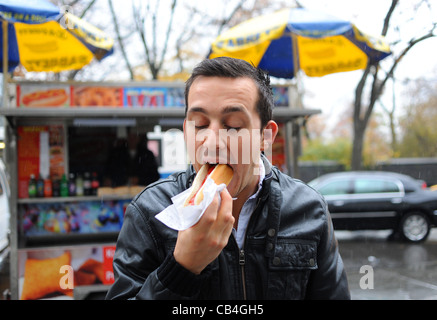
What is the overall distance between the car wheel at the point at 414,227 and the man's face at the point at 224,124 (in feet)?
35.1

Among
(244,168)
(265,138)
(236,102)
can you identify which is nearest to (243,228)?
(244,168)

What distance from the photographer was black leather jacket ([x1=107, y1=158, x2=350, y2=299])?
1402mm

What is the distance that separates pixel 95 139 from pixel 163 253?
19.4 feet

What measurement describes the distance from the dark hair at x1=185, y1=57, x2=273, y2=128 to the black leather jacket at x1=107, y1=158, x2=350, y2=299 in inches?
10.6

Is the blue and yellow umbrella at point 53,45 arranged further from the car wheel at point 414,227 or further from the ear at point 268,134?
the car wheel at point 414,227

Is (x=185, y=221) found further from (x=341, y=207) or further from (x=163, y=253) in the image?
(x=341, y=207)

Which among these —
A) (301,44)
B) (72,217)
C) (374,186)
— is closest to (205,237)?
(72,217)

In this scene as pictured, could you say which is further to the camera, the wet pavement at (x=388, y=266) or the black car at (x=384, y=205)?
the black car at (x=384, y=205)

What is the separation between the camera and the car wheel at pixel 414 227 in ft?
35.4

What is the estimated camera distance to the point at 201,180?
4.54ft

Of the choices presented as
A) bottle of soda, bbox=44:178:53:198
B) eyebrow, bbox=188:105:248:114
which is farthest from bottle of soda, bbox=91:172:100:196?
eyebrow, bbox=188:105:248:114

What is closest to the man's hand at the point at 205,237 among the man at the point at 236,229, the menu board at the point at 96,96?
the man at the point at 236,229

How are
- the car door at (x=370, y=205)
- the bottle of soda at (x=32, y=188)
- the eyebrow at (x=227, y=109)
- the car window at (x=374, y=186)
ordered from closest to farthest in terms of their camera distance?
the eyebrow at (x=227, y=109), the bottle of soda at (x=32, y=188), the car door at (x=370, y=205), the car window at (x=374, y=186)

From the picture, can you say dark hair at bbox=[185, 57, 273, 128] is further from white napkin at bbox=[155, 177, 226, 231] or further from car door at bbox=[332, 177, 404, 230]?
car door at bbox=[332, 177, 404, 230]
